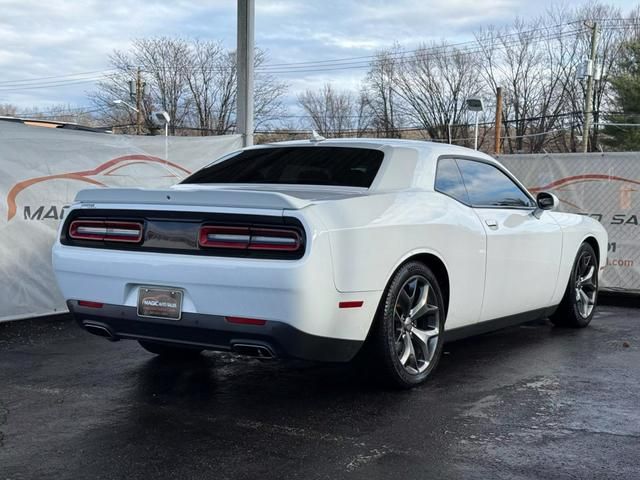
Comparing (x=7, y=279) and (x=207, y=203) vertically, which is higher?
(x=207, y=203)

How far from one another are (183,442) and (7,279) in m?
3.91

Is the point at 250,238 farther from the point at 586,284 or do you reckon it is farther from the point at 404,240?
the point at 586,284

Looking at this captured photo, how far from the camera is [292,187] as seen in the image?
498 centimetres

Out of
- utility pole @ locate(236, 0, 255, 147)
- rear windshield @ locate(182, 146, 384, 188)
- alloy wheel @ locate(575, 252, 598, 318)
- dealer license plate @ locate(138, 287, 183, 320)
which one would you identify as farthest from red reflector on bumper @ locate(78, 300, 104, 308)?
utility pole @ locate(236, 0, 255, 147)

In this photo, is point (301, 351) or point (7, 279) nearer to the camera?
point (301, 351)

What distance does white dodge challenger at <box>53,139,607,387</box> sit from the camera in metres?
3.98

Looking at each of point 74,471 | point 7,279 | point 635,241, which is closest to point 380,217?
point 74,471

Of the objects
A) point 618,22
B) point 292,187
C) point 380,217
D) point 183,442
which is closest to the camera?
point 183,442

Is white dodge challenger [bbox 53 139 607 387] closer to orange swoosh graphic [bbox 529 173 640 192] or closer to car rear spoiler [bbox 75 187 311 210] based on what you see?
car rear spoiler [bbox 75 187 311 210]

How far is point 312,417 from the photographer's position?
4.25 metres

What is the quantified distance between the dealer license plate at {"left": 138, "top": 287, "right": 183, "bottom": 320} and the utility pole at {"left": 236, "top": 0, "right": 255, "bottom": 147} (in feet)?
18.0

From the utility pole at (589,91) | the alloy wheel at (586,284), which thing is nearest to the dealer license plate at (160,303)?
the alloy wheel at (586,284)

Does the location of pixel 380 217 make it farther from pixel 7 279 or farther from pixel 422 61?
pixel 422 61

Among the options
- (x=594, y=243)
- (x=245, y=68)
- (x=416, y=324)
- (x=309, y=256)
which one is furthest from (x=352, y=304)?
(x=245, y=68)
